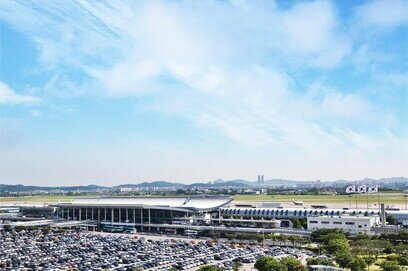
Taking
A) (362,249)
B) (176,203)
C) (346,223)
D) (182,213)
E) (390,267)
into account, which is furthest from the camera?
(176,203)

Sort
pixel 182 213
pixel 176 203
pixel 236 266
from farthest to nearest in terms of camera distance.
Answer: pixel 176 203 → pixel 182 213 → pixel 236 266

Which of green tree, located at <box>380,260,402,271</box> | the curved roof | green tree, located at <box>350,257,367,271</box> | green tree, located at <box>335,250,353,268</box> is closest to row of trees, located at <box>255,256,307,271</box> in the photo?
green tree, located at <box>335,250,353,268</box>

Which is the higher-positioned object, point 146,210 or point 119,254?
point 146,210

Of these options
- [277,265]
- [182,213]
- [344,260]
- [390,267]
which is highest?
[182,213]

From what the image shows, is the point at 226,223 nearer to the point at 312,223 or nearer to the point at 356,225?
the point at 312,223

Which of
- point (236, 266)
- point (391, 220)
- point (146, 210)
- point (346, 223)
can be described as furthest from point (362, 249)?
point (146, 210)

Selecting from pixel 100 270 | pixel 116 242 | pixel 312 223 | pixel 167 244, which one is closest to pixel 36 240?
pixel 116 242

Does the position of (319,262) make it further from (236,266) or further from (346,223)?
(346,223)
